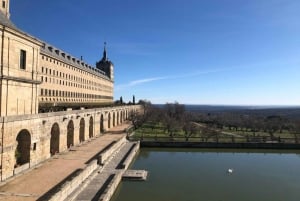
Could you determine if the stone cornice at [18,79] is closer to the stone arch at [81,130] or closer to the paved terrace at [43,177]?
the paved terrace at [43,177]

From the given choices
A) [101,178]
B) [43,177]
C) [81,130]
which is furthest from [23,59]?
[81,130]

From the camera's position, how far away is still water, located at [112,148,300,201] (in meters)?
19.3

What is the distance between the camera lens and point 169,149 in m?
38.8

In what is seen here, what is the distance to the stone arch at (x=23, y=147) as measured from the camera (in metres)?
21.0

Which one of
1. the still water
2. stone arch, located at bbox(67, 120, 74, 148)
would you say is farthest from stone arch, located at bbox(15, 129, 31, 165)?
stone arch, located at bbox(67, 120, 74, 148)

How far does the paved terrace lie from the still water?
12.6 ft

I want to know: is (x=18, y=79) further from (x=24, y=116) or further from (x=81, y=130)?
(x=81, y=130)

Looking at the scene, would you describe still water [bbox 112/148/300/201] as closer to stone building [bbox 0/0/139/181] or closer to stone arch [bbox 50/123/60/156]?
stone building [bbox 0/0/139/181]

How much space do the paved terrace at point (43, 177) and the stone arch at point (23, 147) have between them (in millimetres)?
1049

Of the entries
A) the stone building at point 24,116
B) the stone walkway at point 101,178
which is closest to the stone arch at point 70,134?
Answer: the stone building at point 24,116

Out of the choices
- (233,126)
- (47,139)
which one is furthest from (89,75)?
(47,139)

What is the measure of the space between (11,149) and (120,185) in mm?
7341

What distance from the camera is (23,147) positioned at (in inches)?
837

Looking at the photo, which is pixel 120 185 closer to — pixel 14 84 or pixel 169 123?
pixel 14 84
